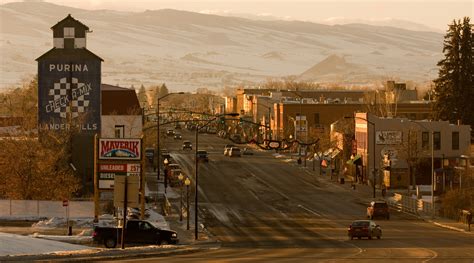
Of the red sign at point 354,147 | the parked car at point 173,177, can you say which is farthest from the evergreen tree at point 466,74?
the parked car at point 173,177

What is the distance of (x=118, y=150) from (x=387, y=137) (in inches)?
1746

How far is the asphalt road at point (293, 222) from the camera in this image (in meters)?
50.0

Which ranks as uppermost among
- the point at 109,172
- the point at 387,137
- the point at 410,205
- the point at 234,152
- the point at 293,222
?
the point at 387,137

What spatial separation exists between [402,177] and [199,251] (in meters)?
48.3

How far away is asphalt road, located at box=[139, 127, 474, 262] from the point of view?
164 feet

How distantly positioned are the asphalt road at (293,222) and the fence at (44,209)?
7.79 m

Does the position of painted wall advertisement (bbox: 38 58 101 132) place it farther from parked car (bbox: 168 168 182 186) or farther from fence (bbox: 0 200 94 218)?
parked car (bbox: 168 168 182 186)

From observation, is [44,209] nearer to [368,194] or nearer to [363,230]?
[363,230]

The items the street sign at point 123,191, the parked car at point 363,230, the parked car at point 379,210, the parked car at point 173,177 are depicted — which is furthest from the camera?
the parked car at point 173,177

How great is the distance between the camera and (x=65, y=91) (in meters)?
82.3

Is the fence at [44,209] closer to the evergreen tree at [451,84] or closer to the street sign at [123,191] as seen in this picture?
the street sign at [123,191]

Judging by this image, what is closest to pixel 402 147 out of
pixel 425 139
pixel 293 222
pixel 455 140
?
pixel 425 139

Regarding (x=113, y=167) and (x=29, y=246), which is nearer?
(x=29, y=246)

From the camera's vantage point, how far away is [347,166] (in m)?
111
